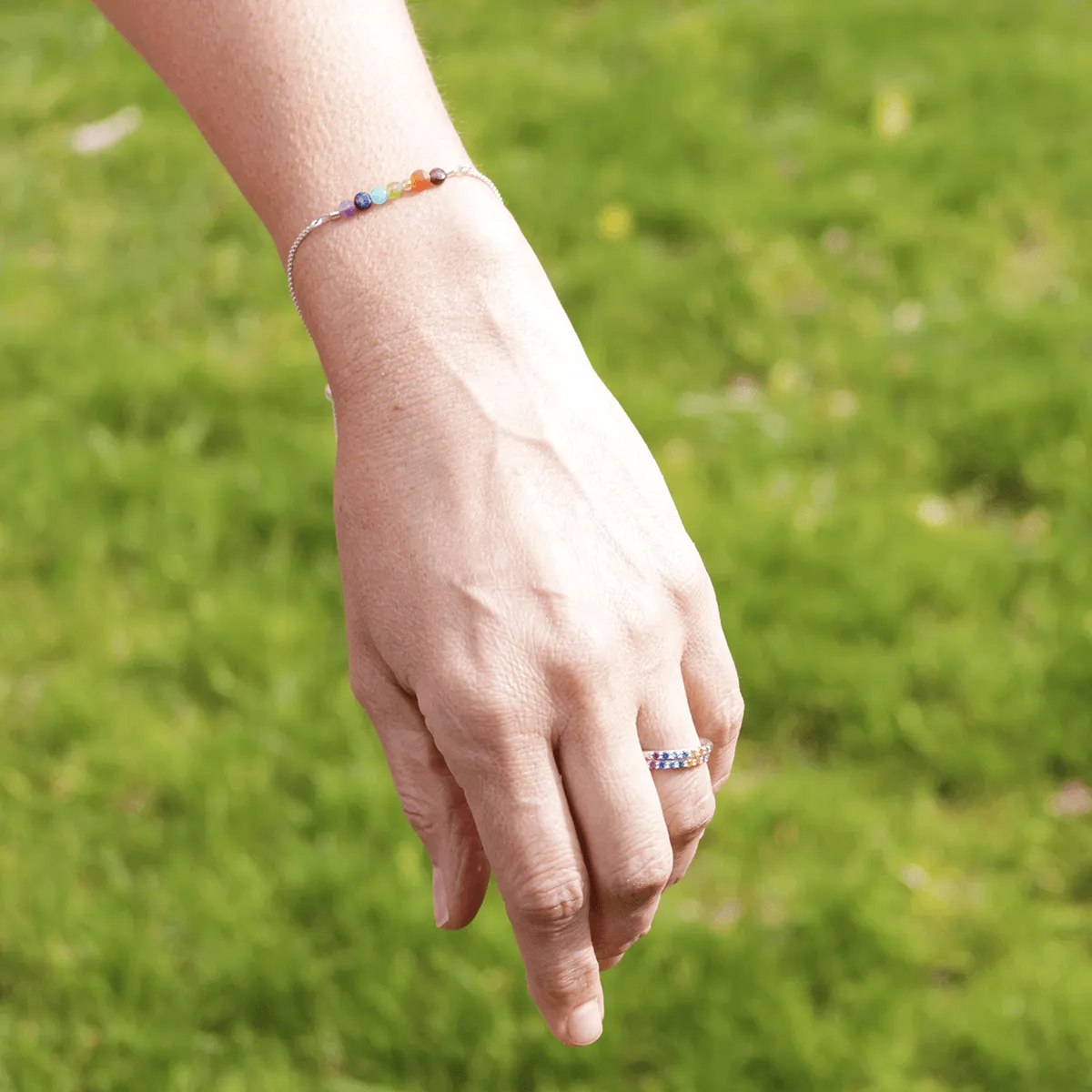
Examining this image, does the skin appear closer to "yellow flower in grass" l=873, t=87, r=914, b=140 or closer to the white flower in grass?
"yellow flower in grass" l=873, t=87, r=914, b=140

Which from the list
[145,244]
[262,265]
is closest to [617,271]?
[262,265]

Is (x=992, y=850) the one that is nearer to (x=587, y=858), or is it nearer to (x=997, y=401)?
(x=997, y=401)

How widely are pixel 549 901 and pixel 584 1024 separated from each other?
0.21 m

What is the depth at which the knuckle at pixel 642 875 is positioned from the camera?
45.5 inches

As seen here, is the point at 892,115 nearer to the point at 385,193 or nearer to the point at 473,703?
the point at 385,193

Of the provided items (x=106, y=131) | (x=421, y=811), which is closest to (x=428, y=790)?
(x=421, y=811)

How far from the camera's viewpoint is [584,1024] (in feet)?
4.26

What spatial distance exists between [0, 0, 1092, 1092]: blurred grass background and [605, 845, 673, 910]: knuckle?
1.09 metres

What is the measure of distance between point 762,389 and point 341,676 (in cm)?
135

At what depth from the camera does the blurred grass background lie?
222 centimetres

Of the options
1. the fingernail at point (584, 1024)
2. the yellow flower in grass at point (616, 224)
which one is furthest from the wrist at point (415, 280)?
the yellow flower in grass at point (616, 224)

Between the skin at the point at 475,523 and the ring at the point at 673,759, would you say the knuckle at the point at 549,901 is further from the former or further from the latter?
the ring at the point at 673,759

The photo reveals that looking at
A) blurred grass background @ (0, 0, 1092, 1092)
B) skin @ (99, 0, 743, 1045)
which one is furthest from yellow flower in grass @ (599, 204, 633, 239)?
skin @ (99, 0, 743, 1045)

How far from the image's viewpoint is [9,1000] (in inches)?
90.6
